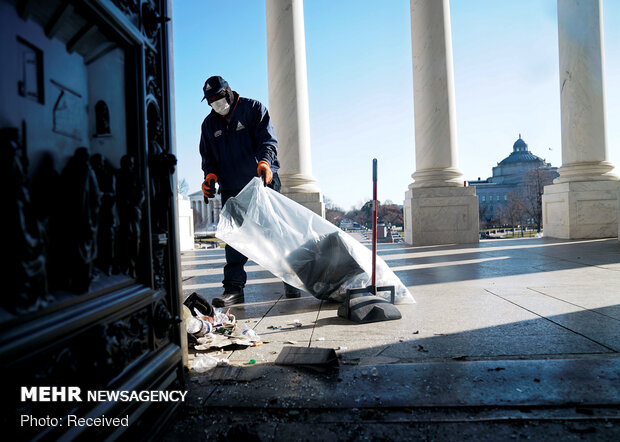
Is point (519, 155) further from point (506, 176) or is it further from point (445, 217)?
point (445, 217)

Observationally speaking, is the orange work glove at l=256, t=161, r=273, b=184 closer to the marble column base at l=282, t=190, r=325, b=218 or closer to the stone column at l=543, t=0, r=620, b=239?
the marble column base at l=282, t=190, r=325, b=218

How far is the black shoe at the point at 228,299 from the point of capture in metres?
4.34

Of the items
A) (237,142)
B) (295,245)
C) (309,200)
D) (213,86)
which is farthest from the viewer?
(309,200)

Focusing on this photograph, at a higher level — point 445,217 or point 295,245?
point 445,217

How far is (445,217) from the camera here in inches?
495

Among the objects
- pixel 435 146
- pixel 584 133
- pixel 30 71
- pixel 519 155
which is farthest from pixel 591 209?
pixel 519 155

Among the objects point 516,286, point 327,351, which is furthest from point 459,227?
point 327,351

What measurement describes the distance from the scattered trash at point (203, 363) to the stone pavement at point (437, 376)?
57mm

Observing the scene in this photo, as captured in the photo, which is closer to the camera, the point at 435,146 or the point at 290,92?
the point at 290,92

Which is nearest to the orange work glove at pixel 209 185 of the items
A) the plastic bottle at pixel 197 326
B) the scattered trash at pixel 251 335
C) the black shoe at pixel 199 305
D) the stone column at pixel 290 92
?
the black shoe at pixel 199 305

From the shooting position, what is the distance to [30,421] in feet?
3.58

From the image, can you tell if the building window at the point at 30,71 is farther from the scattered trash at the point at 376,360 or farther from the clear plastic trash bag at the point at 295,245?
the clear plastic trash bag at the point at 295,245

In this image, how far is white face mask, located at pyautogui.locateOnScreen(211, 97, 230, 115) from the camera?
4.61 m

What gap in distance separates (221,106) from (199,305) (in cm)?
223
